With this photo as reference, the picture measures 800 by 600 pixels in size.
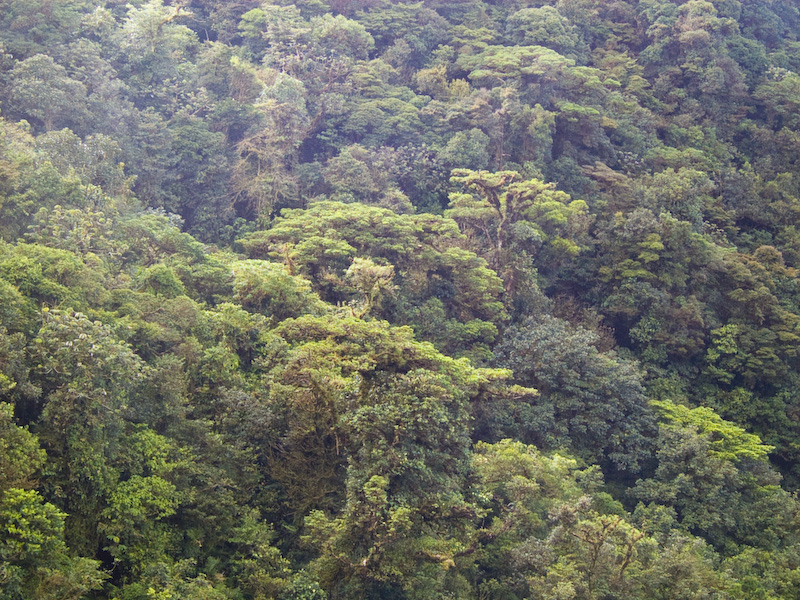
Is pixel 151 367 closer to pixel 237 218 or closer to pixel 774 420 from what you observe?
pixel 237 218

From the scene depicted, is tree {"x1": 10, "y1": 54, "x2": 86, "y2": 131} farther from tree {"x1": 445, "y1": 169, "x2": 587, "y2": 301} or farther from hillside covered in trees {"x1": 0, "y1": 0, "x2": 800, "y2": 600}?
tree {"x1": 445, "y1": 169, "x2": 587, "y2": 301}

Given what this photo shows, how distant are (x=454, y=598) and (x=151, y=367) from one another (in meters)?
5.22

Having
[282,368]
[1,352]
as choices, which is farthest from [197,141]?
[1,352]

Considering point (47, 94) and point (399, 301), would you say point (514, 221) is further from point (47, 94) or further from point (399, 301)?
point (47, 94)

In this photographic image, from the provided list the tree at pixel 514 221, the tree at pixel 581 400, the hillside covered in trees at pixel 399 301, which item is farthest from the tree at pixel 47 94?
the tree at pixel 581 400

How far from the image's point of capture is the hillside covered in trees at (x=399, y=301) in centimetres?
947

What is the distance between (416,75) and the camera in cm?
2480

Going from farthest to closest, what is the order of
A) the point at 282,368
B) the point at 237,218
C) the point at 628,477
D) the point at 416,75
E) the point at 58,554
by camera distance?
the point at 416,75 → the point at 237,218 → the point at 628,477 → the point at 282,368 → the point at 58,554

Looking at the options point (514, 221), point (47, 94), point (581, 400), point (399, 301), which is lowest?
point (581, 400)

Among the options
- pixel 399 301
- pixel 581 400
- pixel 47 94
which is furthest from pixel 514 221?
pixel 47 94

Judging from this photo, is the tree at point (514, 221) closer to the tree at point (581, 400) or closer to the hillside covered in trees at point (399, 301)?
the hillside covered in trees at point (399, 301)

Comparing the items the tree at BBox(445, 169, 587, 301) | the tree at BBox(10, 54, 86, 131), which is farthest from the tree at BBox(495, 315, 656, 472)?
the tree at BBox(10, 54, 86, 131)

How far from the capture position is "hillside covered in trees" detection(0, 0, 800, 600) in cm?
947

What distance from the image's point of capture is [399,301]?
1568 centimetres
